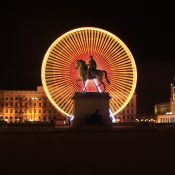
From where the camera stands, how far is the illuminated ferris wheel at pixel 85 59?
1907 inches

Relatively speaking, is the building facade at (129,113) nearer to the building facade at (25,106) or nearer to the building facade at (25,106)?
the building facade at (25,106)

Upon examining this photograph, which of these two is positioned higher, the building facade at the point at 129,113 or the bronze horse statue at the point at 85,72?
the bronze horse statue at the point at 85,72

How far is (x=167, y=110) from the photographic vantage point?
136 m

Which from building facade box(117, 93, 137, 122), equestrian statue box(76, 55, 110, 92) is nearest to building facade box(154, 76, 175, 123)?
building facade box(117, 93, 137, 122)

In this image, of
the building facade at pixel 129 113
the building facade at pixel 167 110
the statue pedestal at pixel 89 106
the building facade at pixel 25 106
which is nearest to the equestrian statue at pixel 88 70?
the statue pedestal at pixel 89 106

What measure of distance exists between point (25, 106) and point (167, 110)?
45696 mm

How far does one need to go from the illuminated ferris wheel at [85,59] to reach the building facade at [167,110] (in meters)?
58.4

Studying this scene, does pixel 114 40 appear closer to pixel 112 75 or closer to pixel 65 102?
pixel 112 75

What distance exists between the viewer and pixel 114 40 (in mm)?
51688

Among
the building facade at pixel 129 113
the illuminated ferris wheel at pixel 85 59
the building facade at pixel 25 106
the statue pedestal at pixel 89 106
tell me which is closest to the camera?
the statue pedestal at pixel 89 106

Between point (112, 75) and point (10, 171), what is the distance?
126ft

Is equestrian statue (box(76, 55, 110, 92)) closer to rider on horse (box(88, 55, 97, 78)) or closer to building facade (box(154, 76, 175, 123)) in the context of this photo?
rider on horse (box(88, 55, 97, 78))

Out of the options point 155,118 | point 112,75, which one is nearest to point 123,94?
point 112,75

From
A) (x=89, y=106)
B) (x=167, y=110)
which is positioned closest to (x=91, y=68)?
(x=89, y=106)
